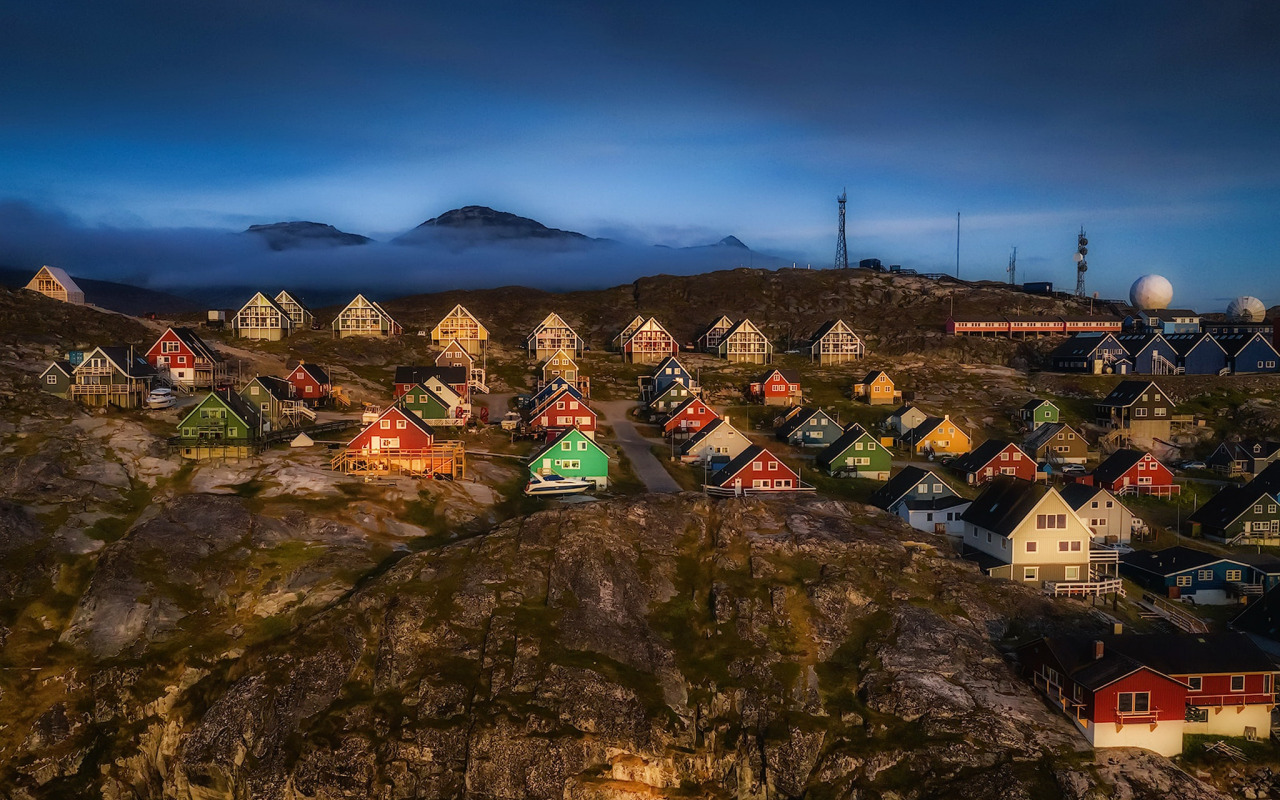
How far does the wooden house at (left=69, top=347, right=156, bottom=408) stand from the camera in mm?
98938

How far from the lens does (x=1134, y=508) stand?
8912cm

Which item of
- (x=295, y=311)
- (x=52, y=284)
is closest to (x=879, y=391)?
(x=295, y=311)

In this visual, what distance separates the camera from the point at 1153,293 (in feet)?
575

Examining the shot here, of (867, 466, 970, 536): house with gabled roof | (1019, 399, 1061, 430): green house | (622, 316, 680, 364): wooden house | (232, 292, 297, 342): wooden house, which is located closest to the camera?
(867, 466, 970, 536): house with gabled roof

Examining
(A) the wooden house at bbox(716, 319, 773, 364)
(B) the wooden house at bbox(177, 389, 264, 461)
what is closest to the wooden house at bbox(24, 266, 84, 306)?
(B) the wooden house at bbox(177, 389, 264, 461)

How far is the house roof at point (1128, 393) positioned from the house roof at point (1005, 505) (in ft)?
153

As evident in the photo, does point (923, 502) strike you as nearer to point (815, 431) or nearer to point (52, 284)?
point (815, 431)

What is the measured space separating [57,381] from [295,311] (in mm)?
71648

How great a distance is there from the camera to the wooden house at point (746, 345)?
15588 centimetres

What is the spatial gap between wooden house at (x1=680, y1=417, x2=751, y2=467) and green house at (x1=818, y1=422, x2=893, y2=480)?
898 cm

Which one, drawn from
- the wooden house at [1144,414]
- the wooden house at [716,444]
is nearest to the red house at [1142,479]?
the wooden house at [1144,414]

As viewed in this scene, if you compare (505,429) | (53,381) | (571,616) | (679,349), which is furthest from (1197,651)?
(679,349)

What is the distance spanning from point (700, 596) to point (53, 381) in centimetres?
7226

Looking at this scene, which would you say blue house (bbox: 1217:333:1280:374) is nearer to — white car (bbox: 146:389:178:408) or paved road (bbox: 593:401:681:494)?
paved road (bbox: 593:401:681:494)
